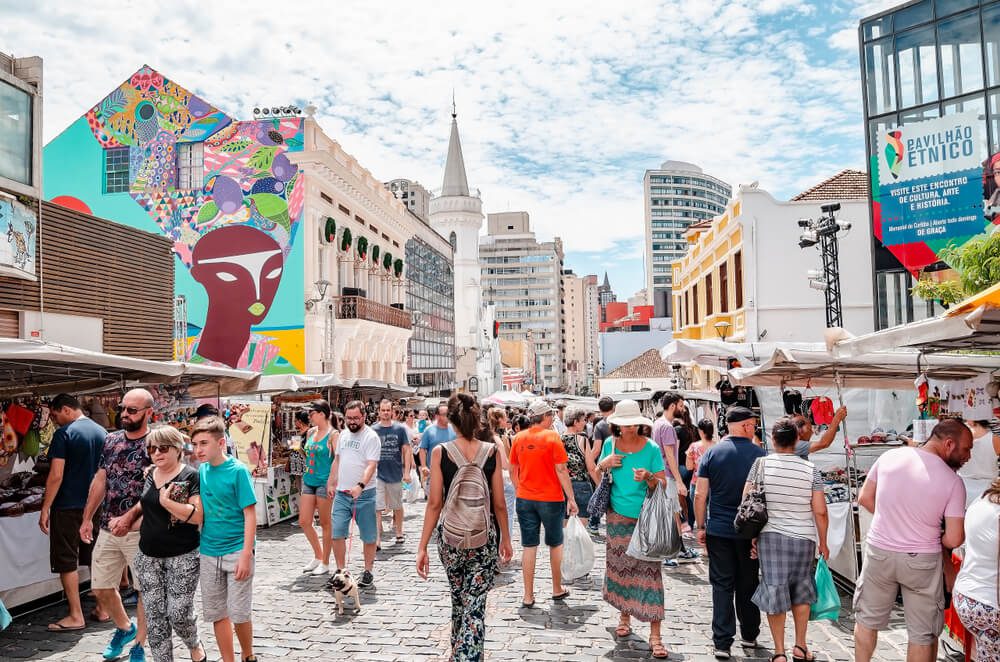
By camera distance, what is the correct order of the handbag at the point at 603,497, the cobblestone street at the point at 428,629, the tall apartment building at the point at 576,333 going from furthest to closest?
the tall apartment building at the point at 576,333 → the handbag at the point at 603,497 → the cobblestone street at the point at 428,629

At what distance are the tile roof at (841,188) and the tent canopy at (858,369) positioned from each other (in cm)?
1822

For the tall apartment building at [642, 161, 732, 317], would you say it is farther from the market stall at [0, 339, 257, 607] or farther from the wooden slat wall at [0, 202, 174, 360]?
the market stall at [0, 339, 257, 607]

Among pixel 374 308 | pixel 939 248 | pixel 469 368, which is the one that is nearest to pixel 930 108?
pixel 939 248

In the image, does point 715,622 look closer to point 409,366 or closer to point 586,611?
point 586,611

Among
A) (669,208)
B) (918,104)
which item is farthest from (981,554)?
(669,208)

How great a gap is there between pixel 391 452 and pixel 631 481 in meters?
4.17

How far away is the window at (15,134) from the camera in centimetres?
1223

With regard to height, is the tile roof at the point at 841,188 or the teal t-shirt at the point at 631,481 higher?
the tile roof at the point at 841,188

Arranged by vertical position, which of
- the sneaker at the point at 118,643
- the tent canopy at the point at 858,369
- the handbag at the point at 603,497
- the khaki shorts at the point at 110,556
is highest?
the tent canopy at the point at 858,369

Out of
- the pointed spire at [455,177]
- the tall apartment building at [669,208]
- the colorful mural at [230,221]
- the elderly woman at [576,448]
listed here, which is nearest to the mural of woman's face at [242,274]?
the colorful mural at [230,221]

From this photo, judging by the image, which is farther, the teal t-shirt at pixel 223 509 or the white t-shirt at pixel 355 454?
the white t-shirt at pixel 355 454

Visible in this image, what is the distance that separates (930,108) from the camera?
21.4 metres

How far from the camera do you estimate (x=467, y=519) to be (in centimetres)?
475

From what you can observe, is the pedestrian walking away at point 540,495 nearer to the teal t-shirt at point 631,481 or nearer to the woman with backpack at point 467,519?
the teal t-shirt at point 631,481
